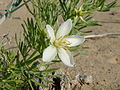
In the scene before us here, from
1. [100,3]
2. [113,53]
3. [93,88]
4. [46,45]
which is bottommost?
[93,88]

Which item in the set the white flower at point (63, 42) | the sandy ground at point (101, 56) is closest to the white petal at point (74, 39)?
the white flower at point (63, 42)

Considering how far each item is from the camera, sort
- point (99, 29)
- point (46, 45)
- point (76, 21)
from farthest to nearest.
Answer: point (99, 29) < point (76, 21) < point (46, 45)

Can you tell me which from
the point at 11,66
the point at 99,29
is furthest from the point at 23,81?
the point at 99,29

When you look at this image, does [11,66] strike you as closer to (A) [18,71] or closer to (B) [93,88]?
(A) [18,71]

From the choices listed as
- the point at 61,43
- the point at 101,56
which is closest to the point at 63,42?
the point at 61,43

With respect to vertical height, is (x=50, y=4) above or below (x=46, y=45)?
above

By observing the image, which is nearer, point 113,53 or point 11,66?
point 11,66

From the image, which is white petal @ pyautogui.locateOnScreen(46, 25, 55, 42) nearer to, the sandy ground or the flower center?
the flower center

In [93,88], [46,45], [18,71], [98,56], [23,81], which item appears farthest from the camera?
[98,56]

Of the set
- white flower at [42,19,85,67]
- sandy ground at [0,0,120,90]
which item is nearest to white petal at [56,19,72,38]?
white flower at [42,19,85,67]
